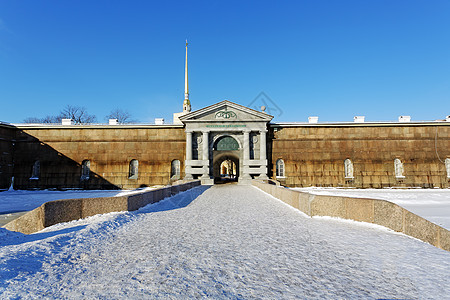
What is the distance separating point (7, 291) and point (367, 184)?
33.4 m

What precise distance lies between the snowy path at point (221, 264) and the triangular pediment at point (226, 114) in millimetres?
23313

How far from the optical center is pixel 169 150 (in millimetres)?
30938

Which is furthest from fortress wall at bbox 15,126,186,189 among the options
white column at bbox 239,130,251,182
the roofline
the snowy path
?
the snowy path

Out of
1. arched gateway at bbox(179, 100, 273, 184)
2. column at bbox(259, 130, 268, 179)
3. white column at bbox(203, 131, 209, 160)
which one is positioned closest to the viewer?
column at bbox(259, 130, 268, 179)

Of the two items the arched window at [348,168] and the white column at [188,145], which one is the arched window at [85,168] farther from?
the arched window at [348,168]

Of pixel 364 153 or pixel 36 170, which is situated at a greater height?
pixel 364 153

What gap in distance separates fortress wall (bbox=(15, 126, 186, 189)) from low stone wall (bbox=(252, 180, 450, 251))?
74.3 ft

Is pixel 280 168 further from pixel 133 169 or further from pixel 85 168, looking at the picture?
pixel 85 168

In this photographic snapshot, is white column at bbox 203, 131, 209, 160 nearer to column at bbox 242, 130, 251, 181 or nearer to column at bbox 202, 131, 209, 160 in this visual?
Result: column at bbox 202, 131, 209, 160

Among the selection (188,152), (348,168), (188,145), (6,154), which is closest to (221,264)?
(188,152)

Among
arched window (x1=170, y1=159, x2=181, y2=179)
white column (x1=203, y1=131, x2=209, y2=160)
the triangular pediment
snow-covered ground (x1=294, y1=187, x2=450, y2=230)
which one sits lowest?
snow-covered ground (x1=294, y1=187, x2=450, y2=230)

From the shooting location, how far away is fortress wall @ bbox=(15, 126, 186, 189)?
101 feet

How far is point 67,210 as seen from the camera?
7684 mm

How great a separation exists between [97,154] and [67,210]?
25.6 meters
